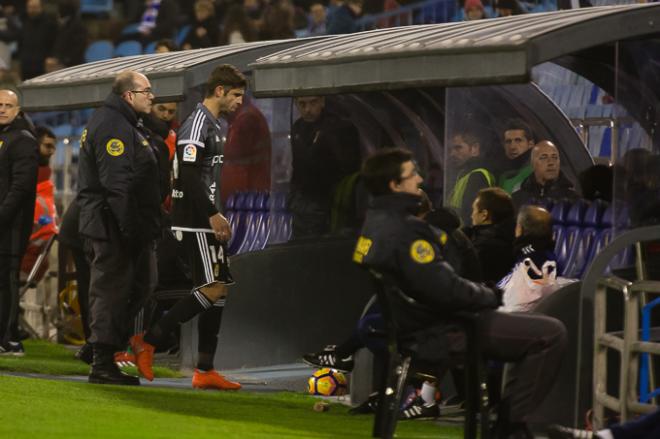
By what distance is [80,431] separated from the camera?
796cm

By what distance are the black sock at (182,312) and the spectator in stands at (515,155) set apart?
7.38 feet

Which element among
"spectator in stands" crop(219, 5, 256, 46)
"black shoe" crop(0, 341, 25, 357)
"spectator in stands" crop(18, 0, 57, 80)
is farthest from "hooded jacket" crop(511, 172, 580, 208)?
"spectator in stands" crop(18, 0, 57, 80)

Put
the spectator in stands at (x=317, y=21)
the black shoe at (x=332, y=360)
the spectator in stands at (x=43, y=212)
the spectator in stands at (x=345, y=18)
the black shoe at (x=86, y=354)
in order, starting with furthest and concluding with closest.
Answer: the spectator in stands at (x=317, y=21), the spectator in stands at (x=345, y=18), the spectator in stands at (x=43, y=212), the black shoe at (x=86, y=354), the black shoe at (x=332, y=360)

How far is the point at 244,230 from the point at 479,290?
243 inches

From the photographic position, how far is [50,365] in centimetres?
1186

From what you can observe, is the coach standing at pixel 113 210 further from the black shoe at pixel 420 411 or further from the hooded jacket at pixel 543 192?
the hooded jacket at pixel 543 192

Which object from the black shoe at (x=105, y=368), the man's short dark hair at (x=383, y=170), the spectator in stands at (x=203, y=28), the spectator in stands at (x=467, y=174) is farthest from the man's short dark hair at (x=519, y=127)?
the spectator in stands at (x=203, y=28)

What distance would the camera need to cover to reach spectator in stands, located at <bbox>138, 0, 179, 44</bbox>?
24.4 m

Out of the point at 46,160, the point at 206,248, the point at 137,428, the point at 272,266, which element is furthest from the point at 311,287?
the point at 137,428

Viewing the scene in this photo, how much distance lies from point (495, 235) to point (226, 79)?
82.2 inches

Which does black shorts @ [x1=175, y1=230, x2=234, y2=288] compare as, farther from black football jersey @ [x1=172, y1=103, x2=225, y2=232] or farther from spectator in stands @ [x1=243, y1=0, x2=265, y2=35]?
spectator in stands @ [x1=243, y1=0, x2=265, y2=35]

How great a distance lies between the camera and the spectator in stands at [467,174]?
430 inches

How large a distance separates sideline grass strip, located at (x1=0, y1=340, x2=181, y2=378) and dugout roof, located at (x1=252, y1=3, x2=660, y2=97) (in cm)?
250

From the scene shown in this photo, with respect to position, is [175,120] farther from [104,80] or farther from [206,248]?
[206,248]
